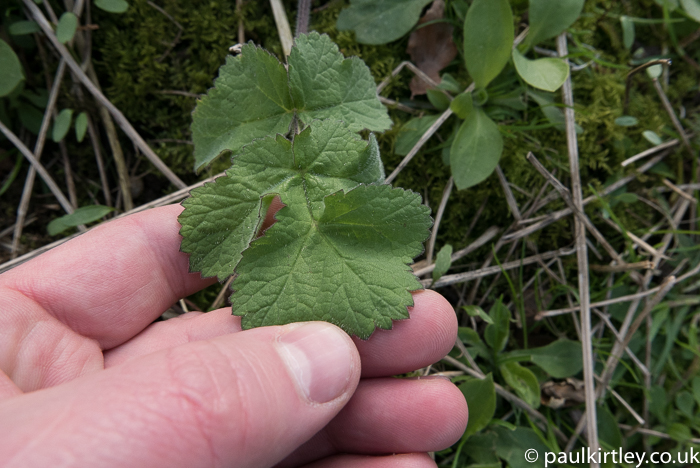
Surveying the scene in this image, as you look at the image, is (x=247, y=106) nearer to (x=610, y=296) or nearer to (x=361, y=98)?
(x=361, y=98)

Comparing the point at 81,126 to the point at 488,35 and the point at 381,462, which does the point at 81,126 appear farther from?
the point at 381,462

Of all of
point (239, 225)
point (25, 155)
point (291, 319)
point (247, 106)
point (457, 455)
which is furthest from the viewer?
point (25, 155)

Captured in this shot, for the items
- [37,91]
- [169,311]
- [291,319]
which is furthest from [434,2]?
[37,91]

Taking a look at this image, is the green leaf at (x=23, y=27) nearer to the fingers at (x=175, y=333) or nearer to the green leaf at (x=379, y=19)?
the green leaf at (x=379, y=19)

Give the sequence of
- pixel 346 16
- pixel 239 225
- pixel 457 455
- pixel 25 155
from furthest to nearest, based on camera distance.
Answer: pixel 25 155, pixel 346 16, pixel 457 455, pixel 239 225

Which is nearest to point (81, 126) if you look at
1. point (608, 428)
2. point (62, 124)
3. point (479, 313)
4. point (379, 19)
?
point (62, 124)

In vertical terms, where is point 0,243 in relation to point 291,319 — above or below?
above

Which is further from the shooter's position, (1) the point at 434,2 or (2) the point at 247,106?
(1) the point at 434,2

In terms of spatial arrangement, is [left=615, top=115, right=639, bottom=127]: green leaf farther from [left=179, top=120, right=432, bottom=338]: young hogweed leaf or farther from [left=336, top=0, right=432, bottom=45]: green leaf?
[left=179, top=120, right=432, bottom=338]: young hogweed leaf
